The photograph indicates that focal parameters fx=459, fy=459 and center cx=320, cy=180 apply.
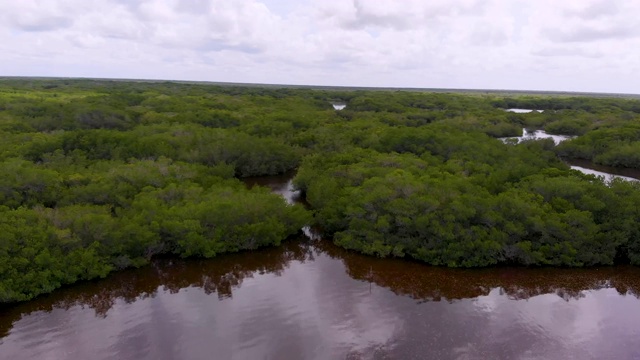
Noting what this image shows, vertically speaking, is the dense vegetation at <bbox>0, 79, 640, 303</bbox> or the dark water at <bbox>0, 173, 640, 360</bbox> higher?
the dense vegetation at <bbox>0, 79, 640, 303</bbox>

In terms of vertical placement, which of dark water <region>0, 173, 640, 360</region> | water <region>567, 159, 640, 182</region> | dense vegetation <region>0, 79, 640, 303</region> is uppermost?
dense vegetation <region>0, 79, 640, 303</region>

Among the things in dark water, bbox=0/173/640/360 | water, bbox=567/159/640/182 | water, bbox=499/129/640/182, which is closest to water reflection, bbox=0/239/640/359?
dark water, bbox=0/173/640/360

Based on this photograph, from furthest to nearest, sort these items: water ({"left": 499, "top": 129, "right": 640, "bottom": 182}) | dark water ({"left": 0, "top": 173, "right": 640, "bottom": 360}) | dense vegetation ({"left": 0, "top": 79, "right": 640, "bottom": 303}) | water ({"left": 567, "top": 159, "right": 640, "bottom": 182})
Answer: water ({"left": 567, "top": 159, "right": 640, "bottom": 182}) → water ({"left": 499, "top": 129, "right": 640, "bottom": 182}) → dense vegetation ({"left": 0, "top": 79, "right": 640, "bottom": 303}) → dark water ({"left": 0, "top": 173, "right": 640, "bottom": 360})

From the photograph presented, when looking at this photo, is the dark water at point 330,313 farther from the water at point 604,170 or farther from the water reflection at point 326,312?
the water at point 604,170

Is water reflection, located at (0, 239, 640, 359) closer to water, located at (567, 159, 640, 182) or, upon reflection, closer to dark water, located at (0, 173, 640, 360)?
dark water, located at (0, 173, 640, 360)

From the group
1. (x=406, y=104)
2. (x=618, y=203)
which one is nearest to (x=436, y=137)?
(x=618, y=203)

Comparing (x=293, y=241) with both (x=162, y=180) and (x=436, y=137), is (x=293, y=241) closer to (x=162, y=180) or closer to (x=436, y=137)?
(x=162, y=180)

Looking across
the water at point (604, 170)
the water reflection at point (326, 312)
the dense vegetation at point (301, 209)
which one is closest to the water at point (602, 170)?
the water at point (604, 170)

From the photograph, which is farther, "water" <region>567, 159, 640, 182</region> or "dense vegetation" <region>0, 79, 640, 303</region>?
"water" <region>567, 159, 640, 182</region>

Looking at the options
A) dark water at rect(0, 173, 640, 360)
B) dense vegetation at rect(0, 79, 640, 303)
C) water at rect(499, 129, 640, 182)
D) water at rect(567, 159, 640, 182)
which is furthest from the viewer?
water at rect(567, 159, 640, 182)

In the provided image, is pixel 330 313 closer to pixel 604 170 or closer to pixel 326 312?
pixel 326 312
